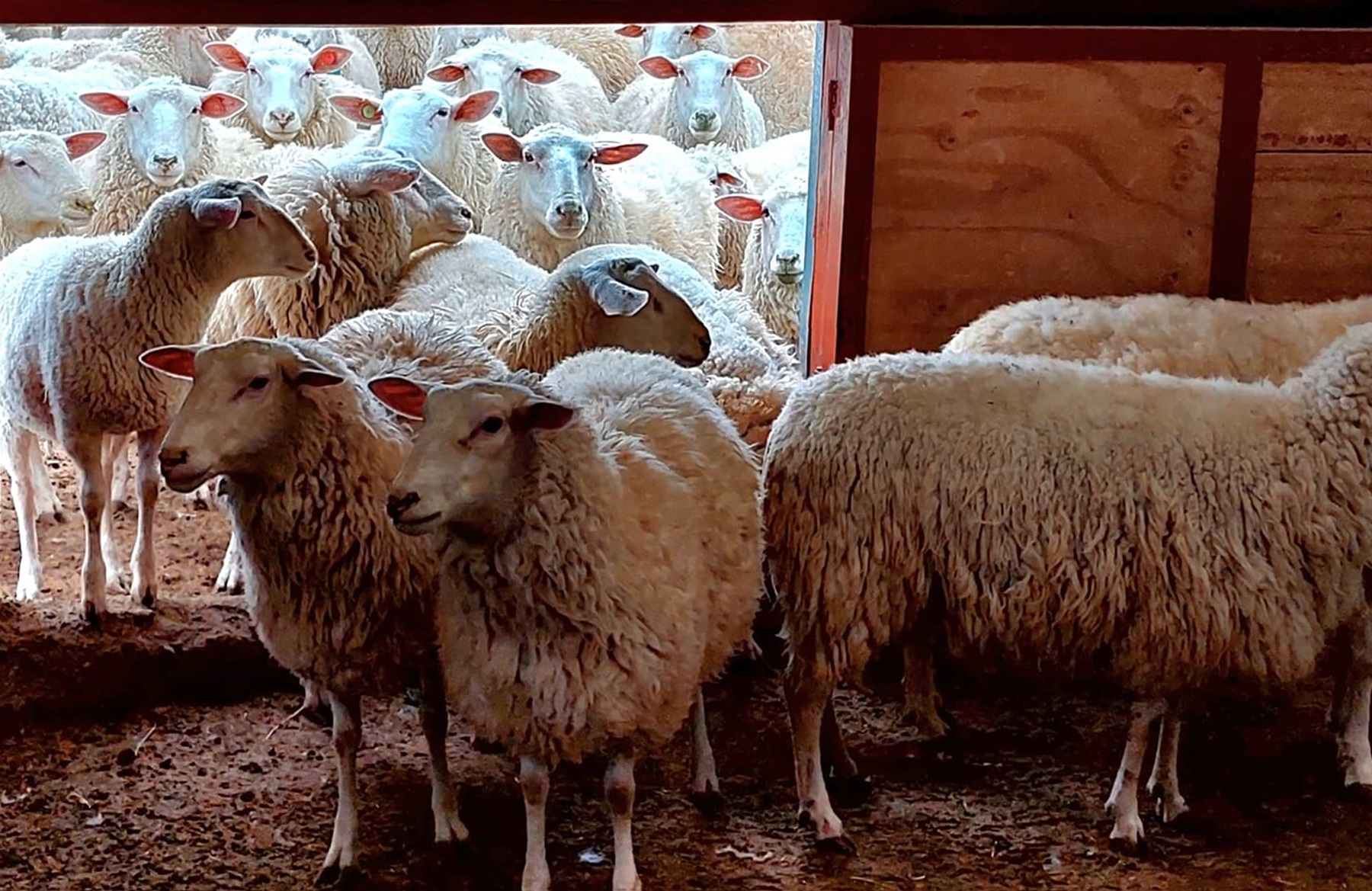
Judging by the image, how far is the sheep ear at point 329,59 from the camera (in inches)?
344

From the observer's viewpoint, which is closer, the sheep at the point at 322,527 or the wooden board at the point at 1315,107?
the sheep at the point at 322,527

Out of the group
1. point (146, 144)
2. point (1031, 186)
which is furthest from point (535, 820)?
point (146, 144)

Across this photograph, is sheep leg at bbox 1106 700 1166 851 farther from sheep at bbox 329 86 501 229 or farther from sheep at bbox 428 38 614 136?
sheep at bbox 428 38 614 136

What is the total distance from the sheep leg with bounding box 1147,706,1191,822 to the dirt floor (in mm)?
75

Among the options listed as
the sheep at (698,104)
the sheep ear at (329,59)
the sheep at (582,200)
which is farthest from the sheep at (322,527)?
the sheep at (698,104)

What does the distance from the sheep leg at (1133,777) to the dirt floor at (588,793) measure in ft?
0.27

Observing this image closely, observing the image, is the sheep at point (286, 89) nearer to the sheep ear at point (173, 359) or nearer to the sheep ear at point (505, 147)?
the sheep ear at point (505, 147)

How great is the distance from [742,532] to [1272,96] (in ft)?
8.67

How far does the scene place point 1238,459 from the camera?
444 centimetres

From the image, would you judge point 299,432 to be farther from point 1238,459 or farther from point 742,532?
point 1238,459

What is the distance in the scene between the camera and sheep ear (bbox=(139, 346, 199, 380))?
4.34 metres

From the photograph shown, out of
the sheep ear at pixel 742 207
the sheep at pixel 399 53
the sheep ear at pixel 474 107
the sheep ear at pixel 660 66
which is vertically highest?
the sheep at pixel 399 53

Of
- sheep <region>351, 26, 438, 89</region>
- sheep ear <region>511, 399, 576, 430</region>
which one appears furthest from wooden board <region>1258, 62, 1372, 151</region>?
sheep <region>351, 26, 438, 89</region>

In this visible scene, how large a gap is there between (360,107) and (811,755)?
16.2 feet
